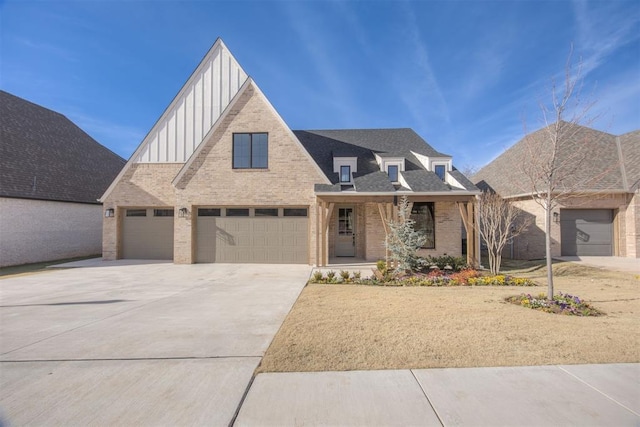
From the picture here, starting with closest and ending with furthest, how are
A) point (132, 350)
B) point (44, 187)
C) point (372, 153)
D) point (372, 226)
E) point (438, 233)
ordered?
point (132, 350) → point (438, 233) → point (372, 226) → point (44, 187) → point (372, 153)

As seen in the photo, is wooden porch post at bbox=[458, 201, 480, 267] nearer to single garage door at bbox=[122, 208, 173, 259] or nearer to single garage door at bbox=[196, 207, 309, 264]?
single garage door at bbox=[196, 207, 309, 264]

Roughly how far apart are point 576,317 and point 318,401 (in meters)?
5.48

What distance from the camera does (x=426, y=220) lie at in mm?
14344

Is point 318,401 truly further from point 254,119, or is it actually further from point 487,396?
point 254,119

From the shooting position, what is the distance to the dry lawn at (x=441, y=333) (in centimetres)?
372

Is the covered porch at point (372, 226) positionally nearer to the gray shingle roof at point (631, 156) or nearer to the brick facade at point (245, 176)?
the brick facade at point (245, 176)

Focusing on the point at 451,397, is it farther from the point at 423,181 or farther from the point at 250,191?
the point at 250,191

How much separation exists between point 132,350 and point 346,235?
38.7 ft

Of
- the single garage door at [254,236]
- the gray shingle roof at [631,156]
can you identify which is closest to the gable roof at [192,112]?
the single garage door at [254,236]

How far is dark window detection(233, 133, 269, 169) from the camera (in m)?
13.3

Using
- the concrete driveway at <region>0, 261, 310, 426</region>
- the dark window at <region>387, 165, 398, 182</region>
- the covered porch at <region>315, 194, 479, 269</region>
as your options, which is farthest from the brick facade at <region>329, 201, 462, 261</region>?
the concrete driveway at <region>0, 261, 310, 426</region>

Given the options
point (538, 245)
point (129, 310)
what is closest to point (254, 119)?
point (129, 310)

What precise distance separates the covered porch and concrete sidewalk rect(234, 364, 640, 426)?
7877mm

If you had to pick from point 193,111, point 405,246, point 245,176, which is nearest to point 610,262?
point 405,246
